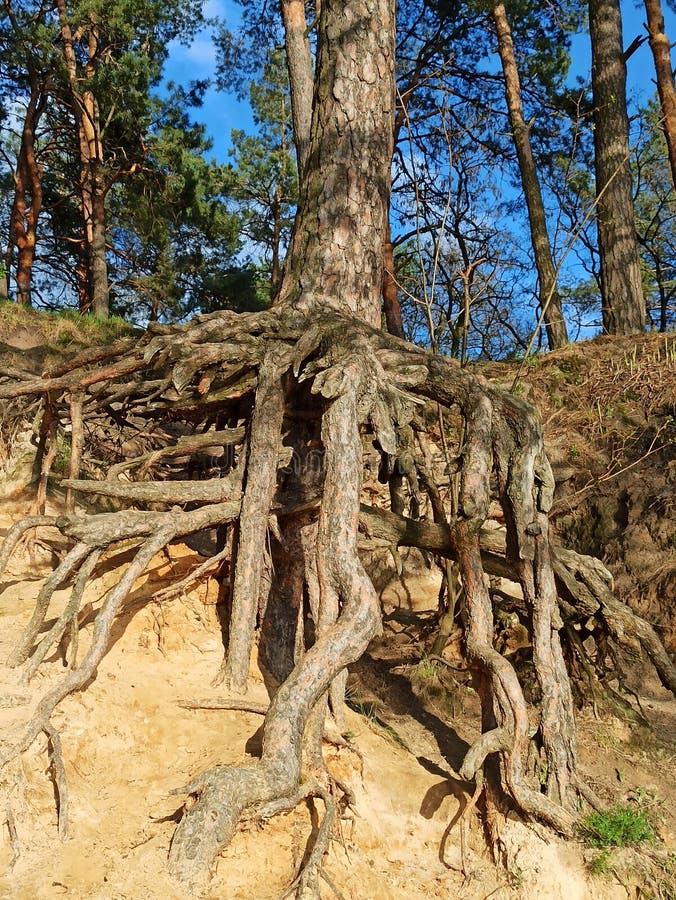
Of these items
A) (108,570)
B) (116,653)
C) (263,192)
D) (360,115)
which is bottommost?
(116,653)

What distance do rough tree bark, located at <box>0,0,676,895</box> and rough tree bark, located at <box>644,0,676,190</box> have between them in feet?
22.4

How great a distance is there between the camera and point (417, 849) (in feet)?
11.8

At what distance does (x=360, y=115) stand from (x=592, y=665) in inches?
178

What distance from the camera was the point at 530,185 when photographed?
36.7 ft

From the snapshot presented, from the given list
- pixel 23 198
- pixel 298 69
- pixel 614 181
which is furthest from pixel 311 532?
pixel 23 198

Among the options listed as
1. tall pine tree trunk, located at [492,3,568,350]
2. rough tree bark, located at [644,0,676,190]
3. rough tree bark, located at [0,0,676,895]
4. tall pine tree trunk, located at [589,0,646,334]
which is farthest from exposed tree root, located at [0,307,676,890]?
rough tree bark, located at [644,0,676,190]

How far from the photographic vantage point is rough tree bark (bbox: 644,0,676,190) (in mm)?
10234

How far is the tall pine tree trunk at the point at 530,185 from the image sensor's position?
35.5 feet

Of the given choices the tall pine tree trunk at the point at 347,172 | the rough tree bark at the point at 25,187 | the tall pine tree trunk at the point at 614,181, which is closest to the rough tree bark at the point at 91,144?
the rough tree bark at the point at 25,187

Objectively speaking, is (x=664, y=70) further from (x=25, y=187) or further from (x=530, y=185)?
(x=25, y=187)

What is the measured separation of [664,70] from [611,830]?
35.4ft

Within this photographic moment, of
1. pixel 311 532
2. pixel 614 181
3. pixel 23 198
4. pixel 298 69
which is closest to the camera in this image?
pixel 311 532

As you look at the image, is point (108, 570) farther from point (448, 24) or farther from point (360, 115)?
point (448, 24)

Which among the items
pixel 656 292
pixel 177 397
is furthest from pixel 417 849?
pixel 656 292
